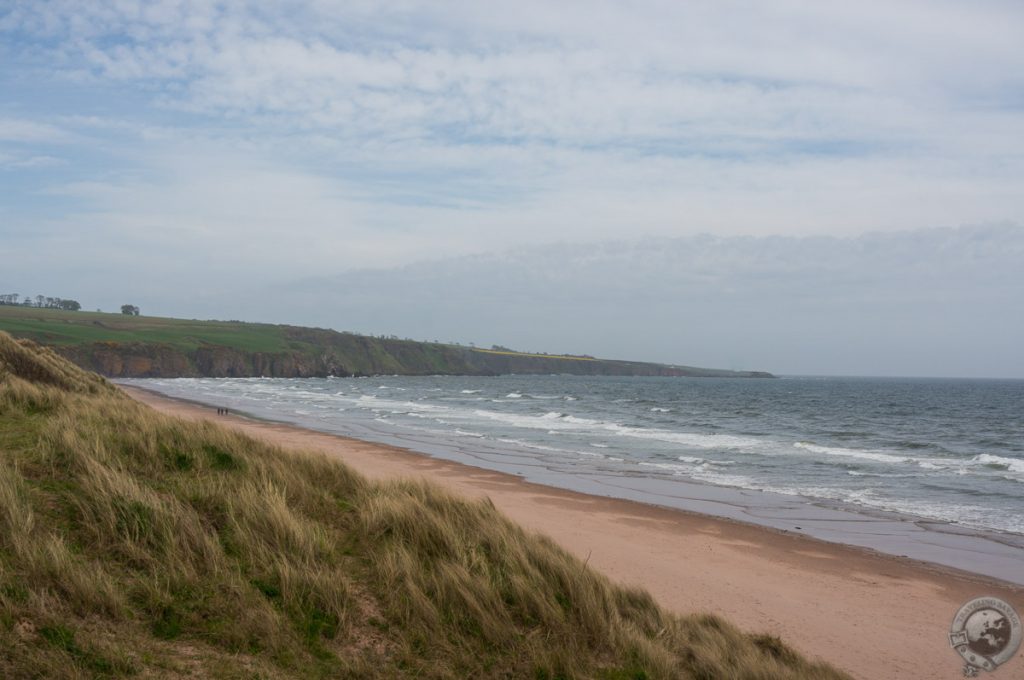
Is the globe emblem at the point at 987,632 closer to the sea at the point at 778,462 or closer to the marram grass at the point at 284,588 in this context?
the marram grass at the point at 284,588

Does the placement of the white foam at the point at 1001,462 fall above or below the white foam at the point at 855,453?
above

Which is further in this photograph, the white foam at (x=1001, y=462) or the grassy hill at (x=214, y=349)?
the grassy hill at (x=214, y=349)

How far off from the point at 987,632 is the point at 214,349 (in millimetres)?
133238

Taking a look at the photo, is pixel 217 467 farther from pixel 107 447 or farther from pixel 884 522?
pixel 884 522

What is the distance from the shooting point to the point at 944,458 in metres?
29.5

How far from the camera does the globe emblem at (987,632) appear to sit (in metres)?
7.75

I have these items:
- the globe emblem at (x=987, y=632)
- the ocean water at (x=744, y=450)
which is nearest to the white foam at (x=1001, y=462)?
the ocean water at (x=744, y=450)

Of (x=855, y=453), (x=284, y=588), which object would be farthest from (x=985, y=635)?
(x=855, y=453)

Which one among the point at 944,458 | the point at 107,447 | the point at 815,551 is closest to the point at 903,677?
the point at 815,551

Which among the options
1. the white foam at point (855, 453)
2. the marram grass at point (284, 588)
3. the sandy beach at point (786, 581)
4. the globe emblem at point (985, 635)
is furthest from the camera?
the white foam at point (855, 453)

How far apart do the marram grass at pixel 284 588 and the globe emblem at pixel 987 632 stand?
2184 millimetres

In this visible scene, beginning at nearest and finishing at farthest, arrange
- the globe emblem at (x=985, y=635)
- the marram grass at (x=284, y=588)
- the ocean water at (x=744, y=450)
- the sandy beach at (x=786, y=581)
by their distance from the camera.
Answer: the marram grass at (x=284, y=588) < the globe emblem at (x=985, y=635) < the sandy beach at (x=786, y=581) < the ocean water at (x=744, y=450)

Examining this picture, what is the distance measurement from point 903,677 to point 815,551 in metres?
5.65

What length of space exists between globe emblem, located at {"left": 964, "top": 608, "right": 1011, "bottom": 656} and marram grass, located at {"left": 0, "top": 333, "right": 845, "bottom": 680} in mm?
2184
